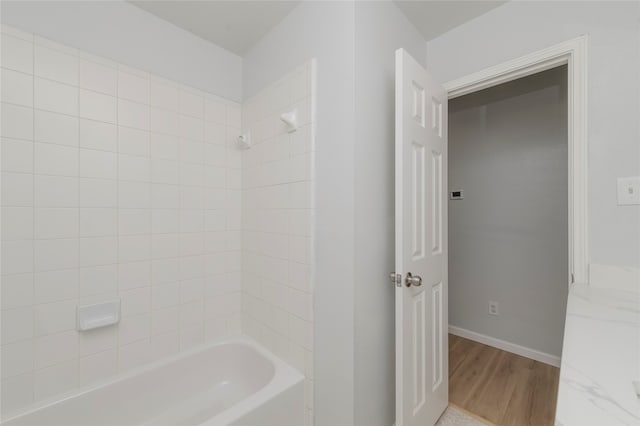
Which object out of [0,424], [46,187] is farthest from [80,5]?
[0,424]

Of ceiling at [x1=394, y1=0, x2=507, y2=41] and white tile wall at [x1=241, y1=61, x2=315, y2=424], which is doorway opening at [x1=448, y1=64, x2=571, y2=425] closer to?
ceiling at [x1=394, y1=0, x2=507, y2=41]

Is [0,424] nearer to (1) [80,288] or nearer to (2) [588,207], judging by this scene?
(1) [80,288]

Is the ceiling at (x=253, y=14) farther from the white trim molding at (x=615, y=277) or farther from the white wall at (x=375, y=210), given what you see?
the white trim molding at (x=615, y=277)

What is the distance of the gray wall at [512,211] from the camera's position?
223 cm

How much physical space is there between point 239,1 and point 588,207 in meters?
1.99

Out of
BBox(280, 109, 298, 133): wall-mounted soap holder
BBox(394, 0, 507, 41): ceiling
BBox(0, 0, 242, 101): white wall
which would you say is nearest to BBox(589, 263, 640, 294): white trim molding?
BBox(394, 0, 507, 41): ceiling

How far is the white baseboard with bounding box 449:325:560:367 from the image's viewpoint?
A: 224cm

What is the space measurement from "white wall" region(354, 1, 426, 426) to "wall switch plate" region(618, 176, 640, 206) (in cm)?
92

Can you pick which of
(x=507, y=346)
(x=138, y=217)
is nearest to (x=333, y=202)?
(x=138, y=217)

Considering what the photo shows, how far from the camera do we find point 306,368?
1441 millimetres

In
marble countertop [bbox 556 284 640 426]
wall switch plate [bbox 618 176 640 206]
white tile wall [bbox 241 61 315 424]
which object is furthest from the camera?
white tile wall [bbox 241 61 315 424]

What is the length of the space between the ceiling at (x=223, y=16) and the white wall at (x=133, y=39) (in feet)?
0.23

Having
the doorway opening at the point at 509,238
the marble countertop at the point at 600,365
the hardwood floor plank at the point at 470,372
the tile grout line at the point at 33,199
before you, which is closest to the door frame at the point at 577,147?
the marble countertop at the point at 600,365

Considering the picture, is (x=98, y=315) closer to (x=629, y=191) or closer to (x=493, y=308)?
(x=629, y=191)
